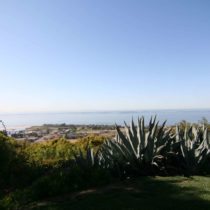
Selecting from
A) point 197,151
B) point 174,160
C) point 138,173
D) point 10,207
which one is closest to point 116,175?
point 138,173

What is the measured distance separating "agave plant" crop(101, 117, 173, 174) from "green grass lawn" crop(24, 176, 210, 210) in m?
1.20

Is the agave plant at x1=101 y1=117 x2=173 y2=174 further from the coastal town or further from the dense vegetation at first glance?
the coastal town

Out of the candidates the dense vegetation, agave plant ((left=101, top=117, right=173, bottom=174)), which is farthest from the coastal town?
agave plant ((left=101, top=117, right=173, bottom=174))

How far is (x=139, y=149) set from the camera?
9312 mm

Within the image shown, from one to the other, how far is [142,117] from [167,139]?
35.8 inches

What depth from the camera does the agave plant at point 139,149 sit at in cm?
912

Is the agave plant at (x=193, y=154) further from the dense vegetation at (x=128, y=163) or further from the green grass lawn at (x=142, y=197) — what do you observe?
the green grass lawn at (x=142, y=197)

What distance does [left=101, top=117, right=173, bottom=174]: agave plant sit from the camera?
9117 mm

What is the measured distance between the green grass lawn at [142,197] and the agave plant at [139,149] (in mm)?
1203

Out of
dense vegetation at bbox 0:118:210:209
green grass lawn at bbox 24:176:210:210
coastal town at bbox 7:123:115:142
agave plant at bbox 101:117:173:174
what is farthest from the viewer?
coastal town at bbox 7:123:115:142

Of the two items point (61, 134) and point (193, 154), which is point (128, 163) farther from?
point (61, 134)

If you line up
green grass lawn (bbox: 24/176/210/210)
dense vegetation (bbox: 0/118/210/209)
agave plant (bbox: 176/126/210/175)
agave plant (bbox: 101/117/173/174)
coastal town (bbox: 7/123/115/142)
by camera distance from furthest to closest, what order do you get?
coastal town (bbox: 7/123/115/142) < agave plant (bbox: 176/126/210/175) < agave plant (bbox: 101/117/173/174) < dense vegetation (bbox: 0/118/210/209) < green grass lawn (bbox: 24/176/210/210)

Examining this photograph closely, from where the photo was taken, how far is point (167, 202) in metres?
6.12

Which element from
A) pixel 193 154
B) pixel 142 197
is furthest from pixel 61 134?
pixel 142 197
